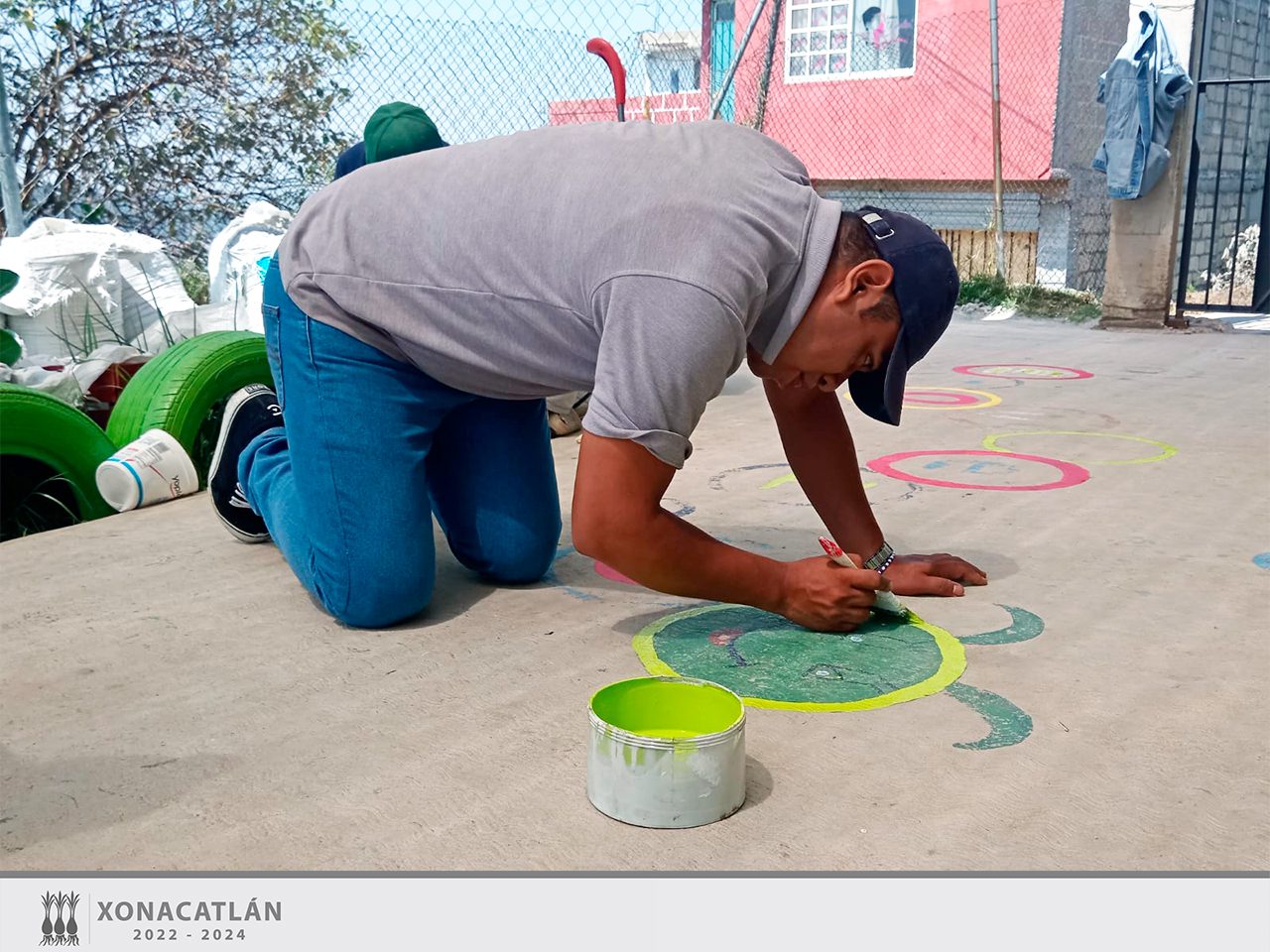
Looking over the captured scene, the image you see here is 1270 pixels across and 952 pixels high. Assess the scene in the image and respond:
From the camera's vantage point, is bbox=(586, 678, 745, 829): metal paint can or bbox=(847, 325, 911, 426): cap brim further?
bbox=(847, 325, 911, 426): cap brim

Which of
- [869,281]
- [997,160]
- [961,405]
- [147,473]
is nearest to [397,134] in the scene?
[147,473]

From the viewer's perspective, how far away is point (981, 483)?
335 centimetres

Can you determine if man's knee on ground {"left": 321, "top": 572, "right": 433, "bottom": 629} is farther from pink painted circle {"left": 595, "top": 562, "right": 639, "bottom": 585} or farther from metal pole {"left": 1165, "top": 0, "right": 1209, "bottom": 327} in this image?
metal pole {"left": 1165, "top": 0, "right": 1209, "bottom": 327}

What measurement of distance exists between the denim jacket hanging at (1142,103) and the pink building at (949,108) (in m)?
2.15

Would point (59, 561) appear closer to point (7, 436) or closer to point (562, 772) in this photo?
point (7, 436)

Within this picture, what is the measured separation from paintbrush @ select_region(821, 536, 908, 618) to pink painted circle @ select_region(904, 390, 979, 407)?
2.68 meters

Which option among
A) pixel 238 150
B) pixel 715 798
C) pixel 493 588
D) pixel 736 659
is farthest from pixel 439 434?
pixel 238 150

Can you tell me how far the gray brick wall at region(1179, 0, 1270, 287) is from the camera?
1057 cm

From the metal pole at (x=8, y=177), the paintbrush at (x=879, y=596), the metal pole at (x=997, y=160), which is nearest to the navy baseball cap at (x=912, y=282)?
the paintbrush at (x=879, y=596)

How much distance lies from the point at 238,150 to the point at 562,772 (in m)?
5.88

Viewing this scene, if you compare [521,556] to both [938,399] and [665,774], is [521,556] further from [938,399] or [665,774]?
[938,399]

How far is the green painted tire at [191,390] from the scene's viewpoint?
3.39 m
